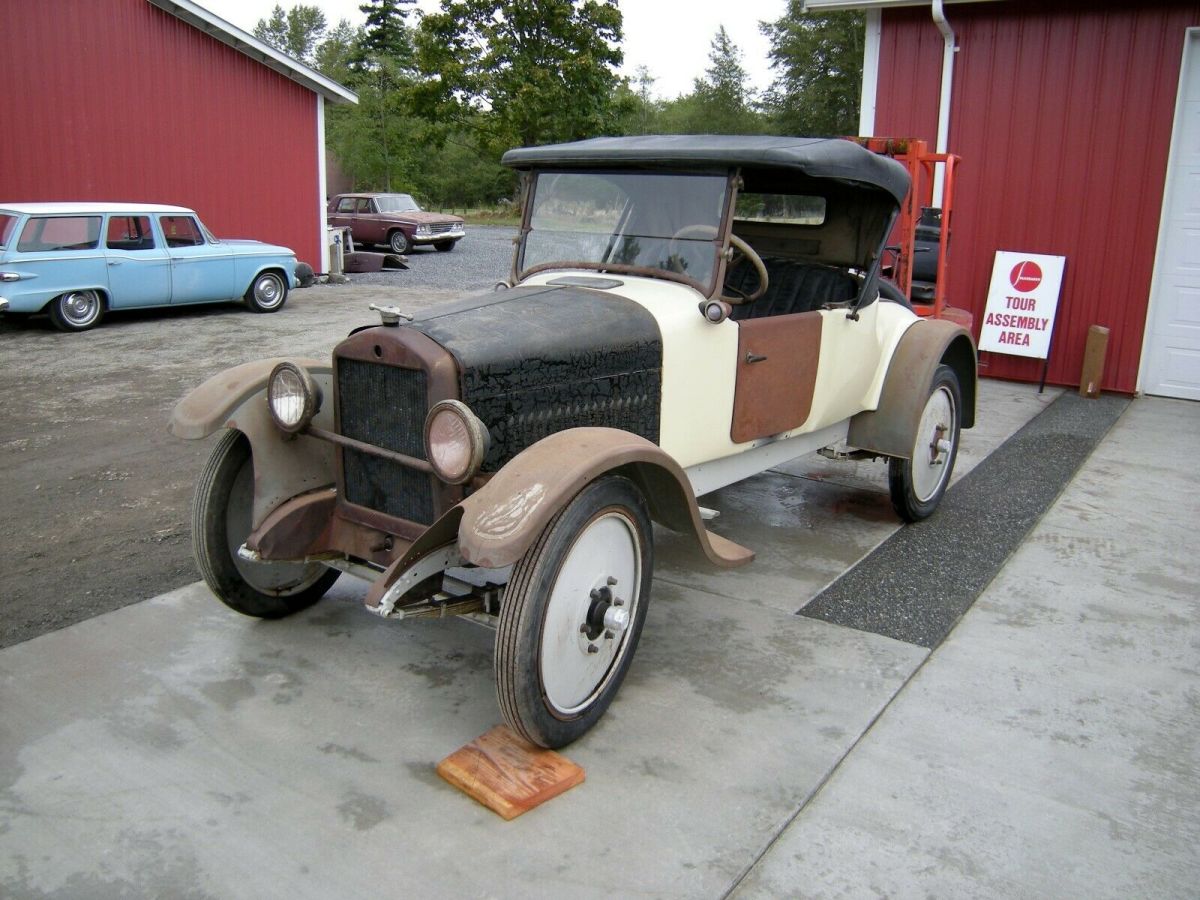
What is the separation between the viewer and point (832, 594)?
4391 mm

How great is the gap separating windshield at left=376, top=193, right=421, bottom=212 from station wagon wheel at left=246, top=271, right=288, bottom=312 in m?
10.2

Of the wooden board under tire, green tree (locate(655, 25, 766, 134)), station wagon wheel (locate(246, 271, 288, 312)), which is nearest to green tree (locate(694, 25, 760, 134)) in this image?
green tree (locate(655, 25, 766, 134))

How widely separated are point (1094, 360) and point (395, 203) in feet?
58.7

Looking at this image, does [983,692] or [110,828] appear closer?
[110,828]

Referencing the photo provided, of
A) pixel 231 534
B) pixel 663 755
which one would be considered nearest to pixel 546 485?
pixel 663 755

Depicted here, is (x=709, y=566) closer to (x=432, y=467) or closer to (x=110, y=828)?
(x=432, y=467)

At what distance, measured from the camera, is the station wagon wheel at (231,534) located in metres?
A: 3.64

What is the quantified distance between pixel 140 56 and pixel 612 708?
1390 cm

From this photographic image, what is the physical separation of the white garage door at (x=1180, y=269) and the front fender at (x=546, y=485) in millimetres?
7013

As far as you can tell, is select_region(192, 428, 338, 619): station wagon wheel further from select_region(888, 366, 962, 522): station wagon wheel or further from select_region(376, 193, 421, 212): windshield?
select_region(376, 193, 421, 212): windshield

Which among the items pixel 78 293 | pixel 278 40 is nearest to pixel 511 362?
pixel 78 293

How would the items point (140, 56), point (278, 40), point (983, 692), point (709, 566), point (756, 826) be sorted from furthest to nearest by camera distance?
point (278, 40)
point (140, 56)
point (709, 566)
point (983, 692)
point (756, 826)

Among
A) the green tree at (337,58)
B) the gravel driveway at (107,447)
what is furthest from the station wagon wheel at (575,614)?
the green tree at (337,58)

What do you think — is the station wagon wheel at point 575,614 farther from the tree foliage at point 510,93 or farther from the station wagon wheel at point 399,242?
the tree foliage at point 510,93
